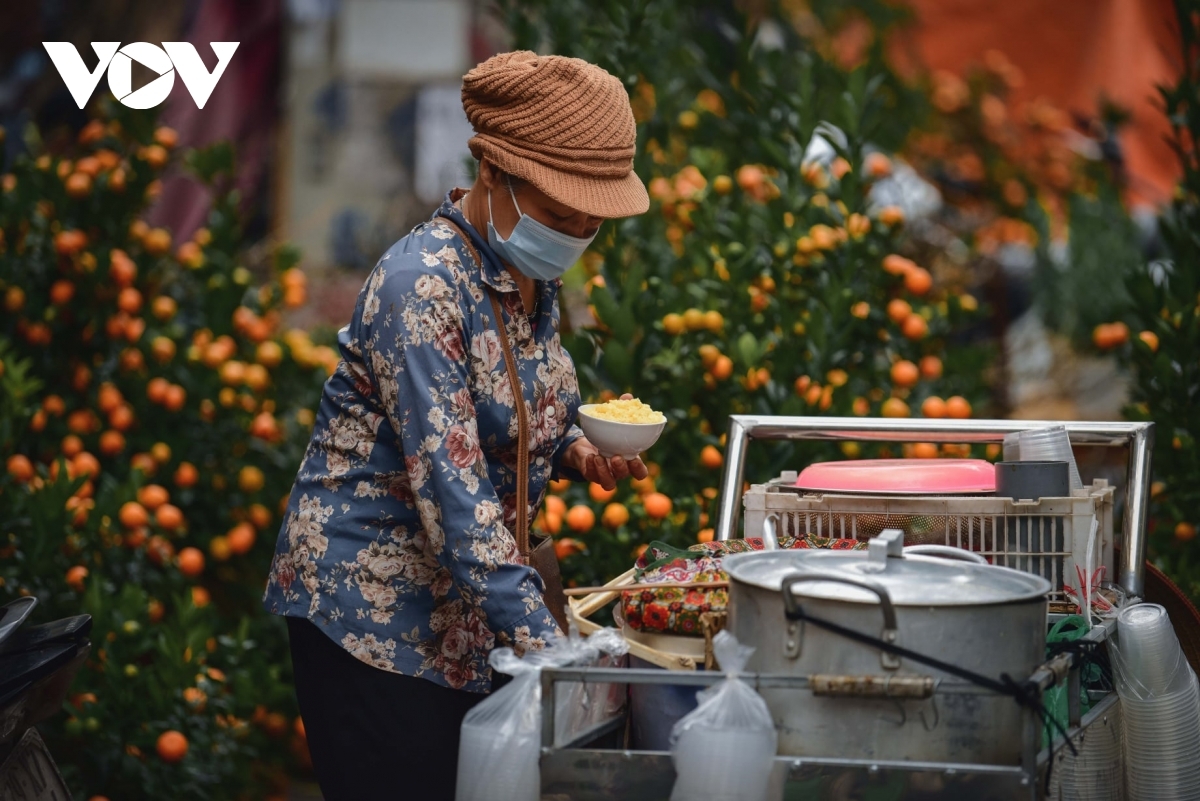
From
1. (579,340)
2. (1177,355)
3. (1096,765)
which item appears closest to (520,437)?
(1096,765)

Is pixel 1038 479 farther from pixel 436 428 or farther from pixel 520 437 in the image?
pixel 436 428

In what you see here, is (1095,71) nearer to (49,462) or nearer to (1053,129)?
(1053,129)

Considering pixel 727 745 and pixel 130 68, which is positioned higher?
pixel 130 68

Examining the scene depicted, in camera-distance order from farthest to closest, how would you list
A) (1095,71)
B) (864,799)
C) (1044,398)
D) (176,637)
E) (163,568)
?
(1044,398), (1095,71), (163,568), (176,637), (864,799)

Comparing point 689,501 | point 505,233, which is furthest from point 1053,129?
point 505,233

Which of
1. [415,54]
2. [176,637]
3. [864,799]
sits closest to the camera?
[864,799]

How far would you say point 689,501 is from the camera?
12.0 feet

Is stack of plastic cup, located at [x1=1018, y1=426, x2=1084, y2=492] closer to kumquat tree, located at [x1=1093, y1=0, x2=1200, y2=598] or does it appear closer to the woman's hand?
the woman's hand

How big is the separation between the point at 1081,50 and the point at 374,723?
211 inches

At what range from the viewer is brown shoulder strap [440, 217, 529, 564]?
228cm

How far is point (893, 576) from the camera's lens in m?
1.84

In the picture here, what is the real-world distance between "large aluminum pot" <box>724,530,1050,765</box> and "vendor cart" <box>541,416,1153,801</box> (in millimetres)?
13

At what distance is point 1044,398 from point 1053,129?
159 centimetres

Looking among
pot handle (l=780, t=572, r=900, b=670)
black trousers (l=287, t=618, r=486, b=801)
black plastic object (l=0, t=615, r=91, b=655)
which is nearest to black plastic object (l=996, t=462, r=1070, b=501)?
pot handle (l=780, t=572, r=900, b=670)
